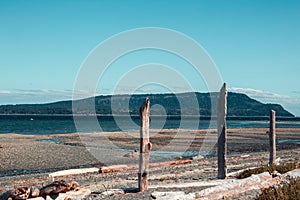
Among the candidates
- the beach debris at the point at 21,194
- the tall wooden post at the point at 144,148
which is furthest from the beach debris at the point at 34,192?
the tall wooden post at the point at 144,148

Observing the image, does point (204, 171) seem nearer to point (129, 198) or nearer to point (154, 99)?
point (129, 198)

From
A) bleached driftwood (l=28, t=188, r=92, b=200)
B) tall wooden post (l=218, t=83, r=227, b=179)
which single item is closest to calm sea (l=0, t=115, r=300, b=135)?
tall wooden post (l=218, t=83, r=227, b=179)

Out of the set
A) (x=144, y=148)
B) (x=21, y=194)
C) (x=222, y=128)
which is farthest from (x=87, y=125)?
(x=21, y=194)

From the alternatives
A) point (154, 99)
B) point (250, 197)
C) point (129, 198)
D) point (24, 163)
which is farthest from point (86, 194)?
point (154, 99)

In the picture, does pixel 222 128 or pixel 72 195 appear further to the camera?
pixel 222 128

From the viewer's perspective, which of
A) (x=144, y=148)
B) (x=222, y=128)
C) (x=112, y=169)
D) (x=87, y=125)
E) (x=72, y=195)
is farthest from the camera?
(x=87, y=125)

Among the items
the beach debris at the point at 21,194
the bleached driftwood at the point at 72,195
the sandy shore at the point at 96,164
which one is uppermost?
the beach debris at the point at 21,194

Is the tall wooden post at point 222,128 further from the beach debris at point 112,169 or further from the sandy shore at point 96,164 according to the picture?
the beach debris at point 112,169

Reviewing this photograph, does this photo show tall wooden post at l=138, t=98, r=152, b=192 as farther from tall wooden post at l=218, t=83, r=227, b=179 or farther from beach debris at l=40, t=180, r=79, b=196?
tall wooden post at l=218, t=83, r=227, b=179

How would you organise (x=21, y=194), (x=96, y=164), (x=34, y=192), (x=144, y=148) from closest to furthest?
(x=21, y=194) → (x=34, y=192) → (x=144, y=148) → (x=96, y=164)

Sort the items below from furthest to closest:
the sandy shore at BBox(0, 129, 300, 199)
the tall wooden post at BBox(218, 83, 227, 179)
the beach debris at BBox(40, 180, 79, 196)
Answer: the sandy shore at BBox(0, 129, 300, 199) → the tall wooden post at BBox(218, 83, 227, 179) → the beach debris at BBox(40, 180, 79, 196)

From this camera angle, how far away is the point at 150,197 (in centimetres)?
1311

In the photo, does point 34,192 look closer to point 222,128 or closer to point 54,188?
point 54,188

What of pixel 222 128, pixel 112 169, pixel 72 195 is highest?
pixel 222 128
